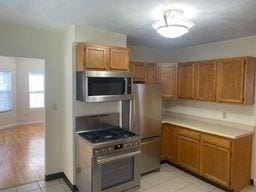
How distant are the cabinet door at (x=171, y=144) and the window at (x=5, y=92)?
5.68 m

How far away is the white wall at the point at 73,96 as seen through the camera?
10.2 feet

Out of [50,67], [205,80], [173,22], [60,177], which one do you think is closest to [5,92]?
[50,67]

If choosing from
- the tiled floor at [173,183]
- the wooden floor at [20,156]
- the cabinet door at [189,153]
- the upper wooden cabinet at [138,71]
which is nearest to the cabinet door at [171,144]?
the cabinet door at [189,153]

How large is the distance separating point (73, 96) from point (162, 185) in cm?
204

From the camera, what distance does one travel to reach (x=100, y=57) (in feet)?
9.84

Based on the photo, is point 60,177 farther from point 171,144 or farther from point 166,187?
point 171,144

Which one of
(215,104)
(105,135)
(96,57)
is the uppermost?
A: (96,57)

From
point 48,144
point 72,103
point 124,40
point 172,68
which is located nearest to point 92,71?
point 72,103

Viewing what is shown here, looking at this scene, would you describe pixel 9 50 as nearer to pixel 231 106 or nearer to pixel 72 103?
pixel 72 103

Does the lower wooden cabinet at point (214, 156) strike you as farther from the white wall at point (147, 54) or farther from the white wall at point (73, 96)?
the white wall at point (147, 54)

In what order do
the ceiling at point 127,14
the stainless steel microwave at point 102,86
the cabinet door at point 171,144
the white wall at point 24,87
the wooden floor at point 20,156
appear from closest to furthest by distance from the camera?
the ceiling at point 127,14
the stainless steel microwave at point 102,86
the wooden floor at point 20,156
the cabinet door at point 171,144
the white wall at point 24,87

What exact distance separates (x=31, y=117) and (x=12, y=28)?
5.43 meters

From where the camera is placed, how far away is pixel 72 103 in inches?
123

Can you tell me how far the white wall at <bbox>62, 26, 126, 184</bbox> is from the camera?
310cm
